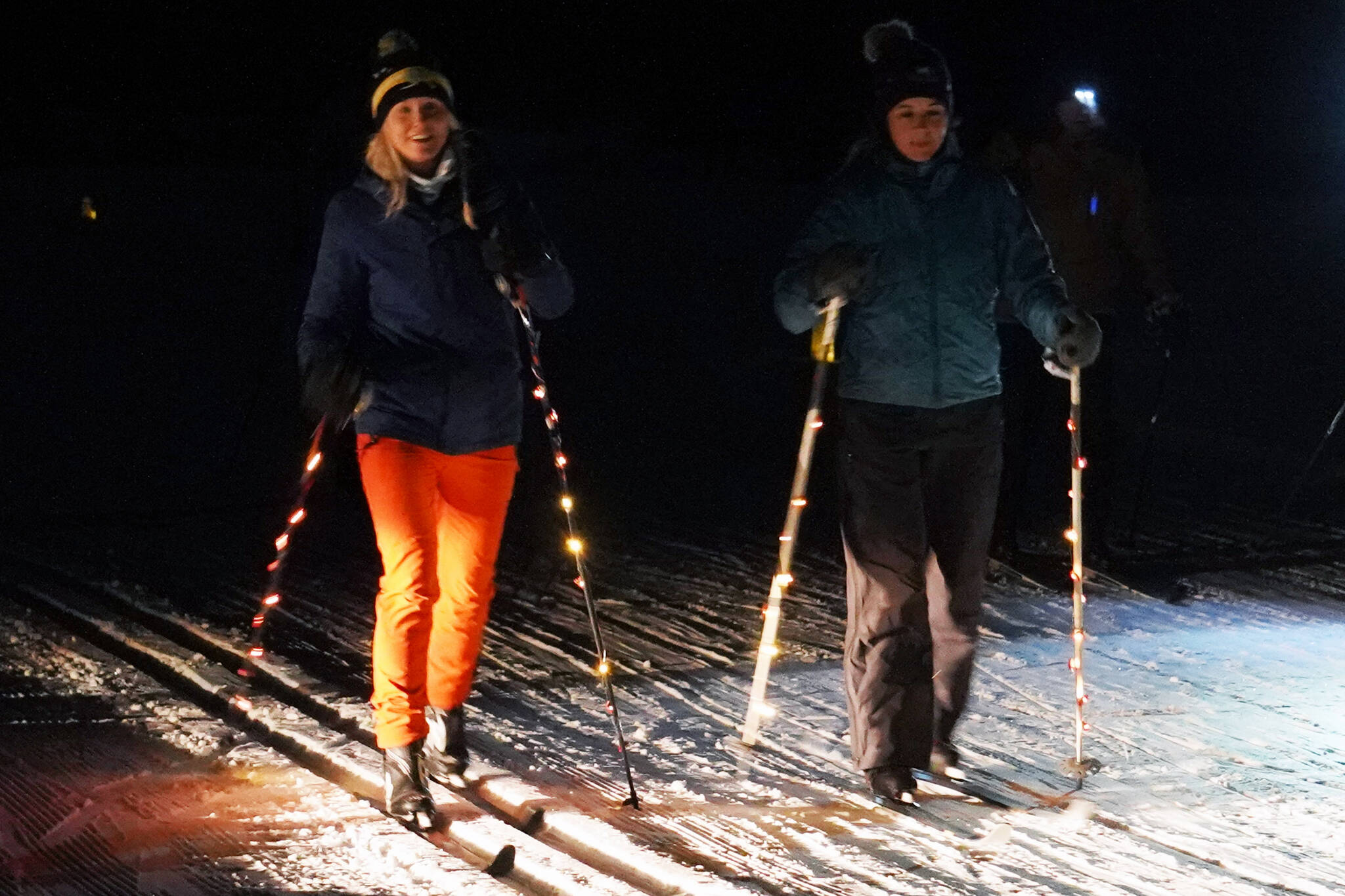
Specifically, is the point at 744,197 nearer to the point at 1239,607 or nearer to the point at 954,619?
the point at 1239,607

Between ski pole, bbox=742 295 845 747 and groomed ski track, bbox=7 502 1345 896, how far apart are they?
0.14 meters

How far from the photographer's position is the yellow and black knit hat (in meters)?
4.79

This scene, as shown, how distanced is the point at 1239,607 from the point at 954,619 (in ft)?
9.93

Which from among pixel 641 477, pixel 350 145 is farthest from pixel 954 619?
pixel 350 145

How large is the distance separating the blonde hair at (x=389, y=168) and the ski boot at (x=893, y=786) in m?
2.11

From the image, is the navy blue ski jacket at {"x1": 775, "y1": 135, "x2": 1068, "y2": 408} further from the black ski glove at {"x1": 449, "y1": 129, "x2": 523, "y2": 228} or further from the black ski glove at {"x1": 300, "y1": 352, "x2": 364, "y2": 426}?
the black ski glove at {"x1": 300, "y1": 352, "x2": 364, "y2": 426}

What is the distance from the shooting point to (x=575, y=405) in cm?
1536

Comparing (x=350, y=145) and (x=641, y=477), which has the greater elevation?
(x=350, y=145)

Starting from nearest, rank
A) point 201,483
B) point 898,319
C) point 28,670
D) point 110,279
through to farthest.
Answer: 1. point 898,319
2. point 28,670
3. point 201,483
4. point 110,279

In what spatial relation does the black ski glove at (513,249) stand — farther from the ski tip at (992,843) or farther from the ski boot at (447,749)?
the ski tip at (992,843)

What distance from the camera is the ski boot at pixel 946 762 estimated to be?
17.0ft

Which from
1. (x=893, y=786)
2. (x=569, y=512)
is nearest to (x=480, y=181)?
(x=569, y=512)

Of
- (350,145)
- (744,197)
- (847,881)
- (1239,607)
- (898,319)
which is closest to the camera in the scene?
(847,881)

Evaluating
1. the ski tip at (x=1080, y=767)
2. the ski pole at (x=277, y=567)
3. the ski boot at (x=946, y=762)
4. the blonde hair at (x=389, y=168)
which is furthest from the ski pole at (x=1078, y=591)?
the ski pole at (x=277, y=567)
